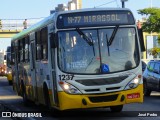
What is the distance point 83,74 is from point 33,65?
13.8ft

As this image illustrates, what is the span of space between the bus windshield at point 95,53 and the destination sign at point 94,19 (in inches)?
7.6

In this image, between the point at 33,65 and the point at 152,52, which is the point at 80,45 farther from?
the point at 152,52

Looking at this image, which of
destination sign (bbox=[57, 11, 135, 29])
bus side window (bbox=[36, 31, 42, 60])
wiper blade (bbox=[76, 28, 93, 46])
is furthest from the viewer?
bus side window (bbox=[36, 31, 42, 60])

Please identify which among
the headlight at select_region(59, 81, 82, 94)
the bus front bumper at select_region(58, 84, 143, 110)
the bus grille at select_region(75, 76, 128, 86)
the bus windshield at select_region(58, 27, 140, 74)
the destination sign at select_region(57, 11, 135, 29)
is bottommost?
the bus front bumper at select_region(58, 84, 143, 110)

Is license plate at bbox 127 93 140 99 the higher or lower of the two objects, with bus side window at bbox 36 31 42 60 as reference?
lower

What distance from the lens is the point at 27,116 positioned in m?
14.8

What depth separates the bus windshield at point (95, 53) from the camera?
1268 cm

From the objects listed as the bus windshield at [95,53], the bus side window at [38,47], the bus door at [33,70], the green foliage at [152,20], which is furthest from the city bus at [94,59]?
the green foliage at [152,20]

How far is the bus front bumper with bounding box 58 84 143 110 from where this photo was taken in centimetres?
1245

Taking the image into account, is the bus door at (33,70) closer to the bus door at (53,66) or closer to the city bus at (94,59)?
the city bus at (94,59)

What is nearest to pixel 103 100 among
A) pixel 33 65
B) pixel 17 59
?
pixel 33 65

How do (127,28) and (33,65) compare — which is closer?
(127,28)

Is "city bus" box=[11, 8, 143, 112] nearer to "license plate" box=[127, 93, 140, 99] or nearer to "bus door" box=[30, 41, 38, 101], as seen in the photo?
"license plate" box=[127, 93, 140, 99]

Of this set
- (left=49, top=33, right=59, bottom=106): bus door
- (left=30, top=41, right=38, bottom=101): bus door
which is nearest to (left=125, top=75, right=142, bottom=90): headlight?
(left=49, top=33, right=59, bottom=106): bus door
